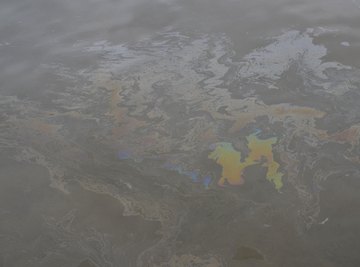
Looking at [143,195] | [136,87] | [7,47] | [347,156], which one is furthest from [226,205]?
[7,47]

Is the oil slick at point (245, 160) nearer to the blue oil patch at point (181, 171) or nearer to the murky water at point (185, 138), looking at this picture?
the murky water at point (185, 138)

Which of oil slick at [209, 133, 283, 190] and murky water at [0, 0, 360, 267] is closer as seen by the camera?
murky water at [0, 0, 360, 267]

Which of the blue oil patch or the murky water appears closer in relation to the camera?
the murky water

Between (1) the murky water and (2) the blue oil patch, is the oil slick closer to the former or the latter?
(1) the murky water

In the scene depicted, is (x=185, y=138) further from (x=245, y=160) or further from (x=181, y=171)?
(x=245, y=160)

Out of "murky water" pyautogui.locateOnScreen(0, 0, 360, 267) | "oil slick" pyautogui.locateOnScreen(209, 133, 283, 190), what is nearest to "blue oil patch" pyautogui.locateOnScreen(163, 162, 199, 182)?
"murky water" pyautogui.locateOnScreen(0, 0, 360, 267)

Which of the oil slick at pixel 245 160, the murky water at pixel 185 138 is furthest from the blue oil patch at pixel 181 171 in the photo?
the oil slick at pixel 245 160

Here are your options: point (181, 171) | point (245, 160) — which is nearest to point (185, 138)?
point (181, 171)

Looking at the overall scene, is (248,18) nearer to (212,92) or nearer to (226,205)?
(212,92)

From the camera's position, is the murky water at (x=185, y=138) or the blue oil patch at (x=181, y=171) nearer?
the murky water at (x=185, y=138)
